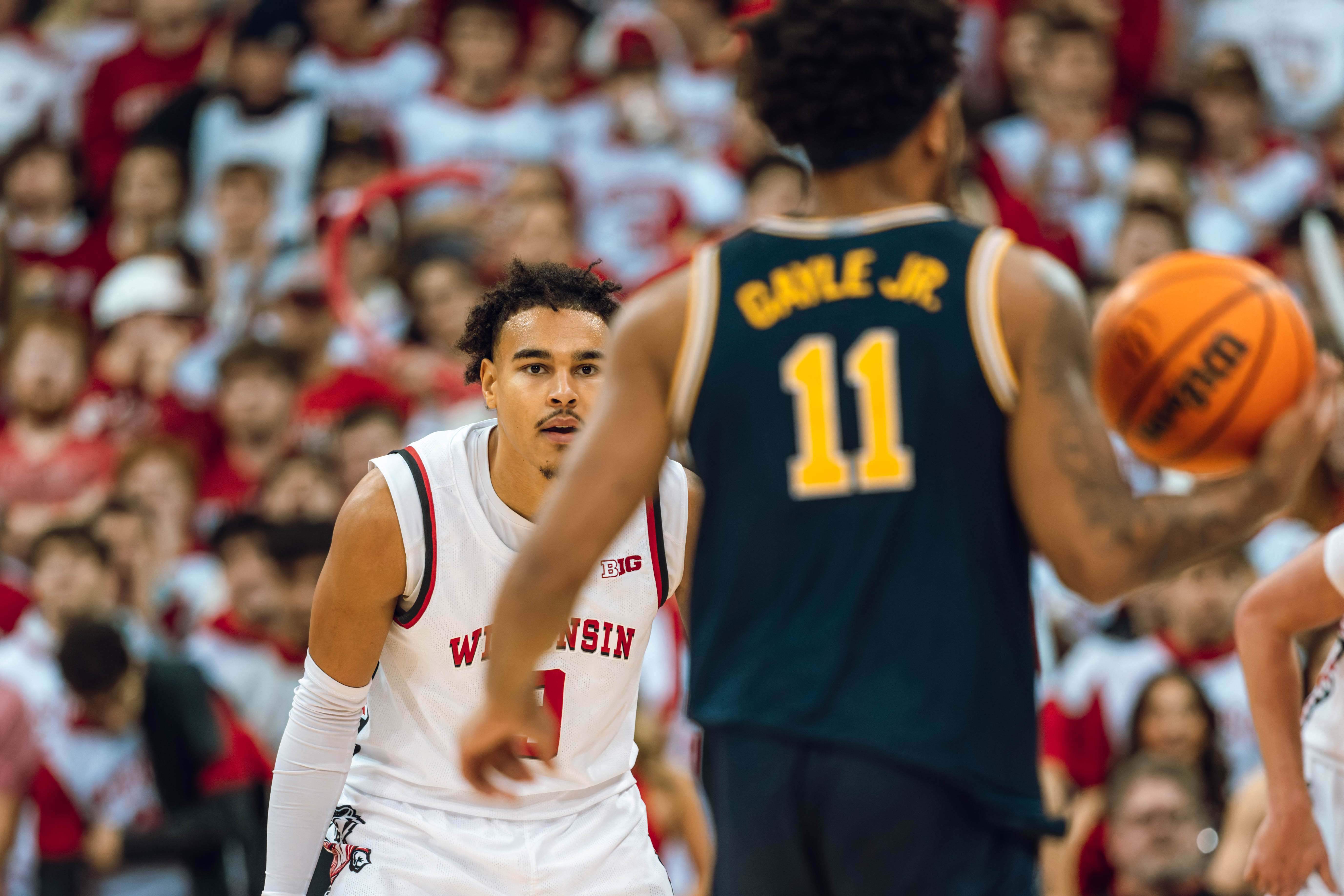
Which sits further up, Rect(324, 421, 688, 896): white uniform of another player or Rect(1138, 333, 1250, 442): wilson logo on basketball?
Rect(1138, 333, 1250, 442): wilson logo on basketball

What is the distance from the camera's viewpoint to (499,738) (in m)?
2.63

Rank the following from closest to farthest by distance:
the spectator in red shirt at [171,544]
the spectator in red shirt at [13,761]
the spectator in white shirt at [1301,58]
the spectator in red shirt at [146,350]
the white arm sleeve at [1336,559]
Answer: the white arm sleeve at [1336,559] → the spectator in red shirt at [13,761] → the spectator in red shirt at [171,544] → the spectator in red shirt at [146,350] → the spectator in white shirt at [1301,58]

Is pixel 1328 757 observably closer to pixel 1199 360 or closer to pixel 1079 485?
pixel 1199 360

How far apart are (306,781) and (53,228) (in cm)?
742

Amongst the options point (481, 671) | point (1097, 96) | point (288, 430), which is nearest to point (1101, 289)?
point (1097, 96)

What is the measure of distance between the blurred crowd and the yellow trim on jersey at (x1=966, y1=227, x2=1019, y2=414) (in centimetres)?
353

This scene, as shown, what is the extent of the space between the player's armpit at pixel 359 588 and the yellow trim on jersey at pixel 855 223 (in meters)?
1.28

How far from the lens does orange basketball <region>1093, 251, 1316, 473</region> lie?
2.63 meters

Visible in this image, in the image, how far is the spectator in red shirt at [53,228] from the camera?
984cm

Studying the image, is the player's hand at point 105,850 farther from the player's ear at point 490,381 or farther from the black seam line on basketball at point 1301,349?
Answer: the black seam line on basketball at point 1301,349

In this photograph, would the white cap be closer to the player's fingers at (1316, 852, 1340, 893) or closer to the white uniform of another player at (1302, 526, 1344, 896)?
the white uniform of another player at (1302, 526, 1344, 896)

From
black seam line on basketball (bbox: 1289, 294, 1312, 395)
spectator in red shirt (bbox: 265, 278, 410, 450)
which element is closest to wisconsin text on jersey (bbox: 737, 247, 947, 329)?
black seam line on basketball (bbox: 1289, 294, 1312, 395)

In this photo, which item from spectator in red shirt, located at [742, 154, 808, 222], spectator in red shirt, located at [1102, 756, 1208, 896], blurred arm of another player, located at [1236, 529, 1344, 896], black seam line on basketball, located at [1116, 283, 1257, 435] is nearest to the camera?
black seam line on basketball, located at [1116, 283, 1257, 435]

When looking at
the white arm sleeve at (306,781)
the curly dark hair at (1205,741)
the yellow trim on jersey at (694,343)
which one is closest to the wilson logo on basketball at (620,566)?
the white arm sleeve at (306,781)
